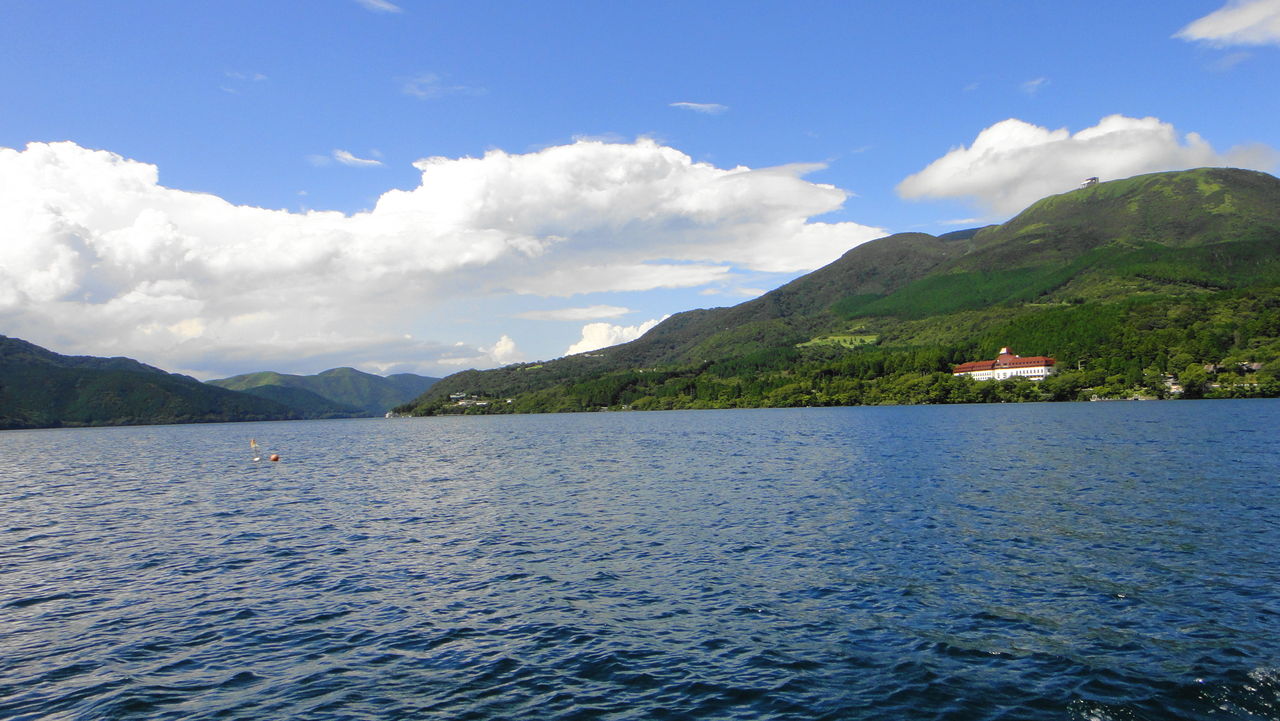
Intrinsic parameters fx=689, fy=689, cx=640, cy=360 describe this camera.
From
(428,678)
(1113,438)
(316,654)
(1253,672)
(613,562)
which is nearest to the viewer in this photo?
(1253,672)

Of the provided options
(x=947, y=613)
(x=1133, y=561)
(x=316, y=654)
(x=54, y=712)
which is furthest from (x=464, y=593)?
(x=1133, y=561)

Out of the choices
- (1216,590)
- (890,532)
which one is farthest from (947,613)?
(890,532)

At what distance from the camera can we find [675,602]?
2488 centimetres

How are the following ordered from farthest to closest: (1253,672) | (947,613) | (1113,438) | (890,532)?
(1113,438)
(890,532)
(947,613)
(1253,672)

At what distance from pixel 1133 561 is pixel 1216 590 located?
4.15 meters

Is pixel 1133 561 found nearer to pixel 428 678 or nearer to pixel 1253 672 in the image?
pixel 1253 672

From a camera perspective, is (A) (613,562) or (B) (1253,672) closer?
(B) (1253,672)

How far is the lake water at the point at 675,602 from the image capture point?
1723 cm

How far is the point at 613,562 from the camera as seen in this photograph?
31172 millimetres

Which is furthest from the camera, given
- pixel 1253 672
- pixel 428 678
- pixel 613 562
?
pixel 613 562

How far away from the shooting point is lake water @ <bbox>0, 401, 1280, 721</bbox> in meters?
17.2

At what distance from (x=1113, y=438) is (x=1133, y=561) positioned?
66.3 metres

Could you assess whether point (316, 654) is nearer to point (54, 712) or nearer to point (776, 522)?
point (54, 712)

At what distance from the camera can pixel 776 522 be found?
38.9m
